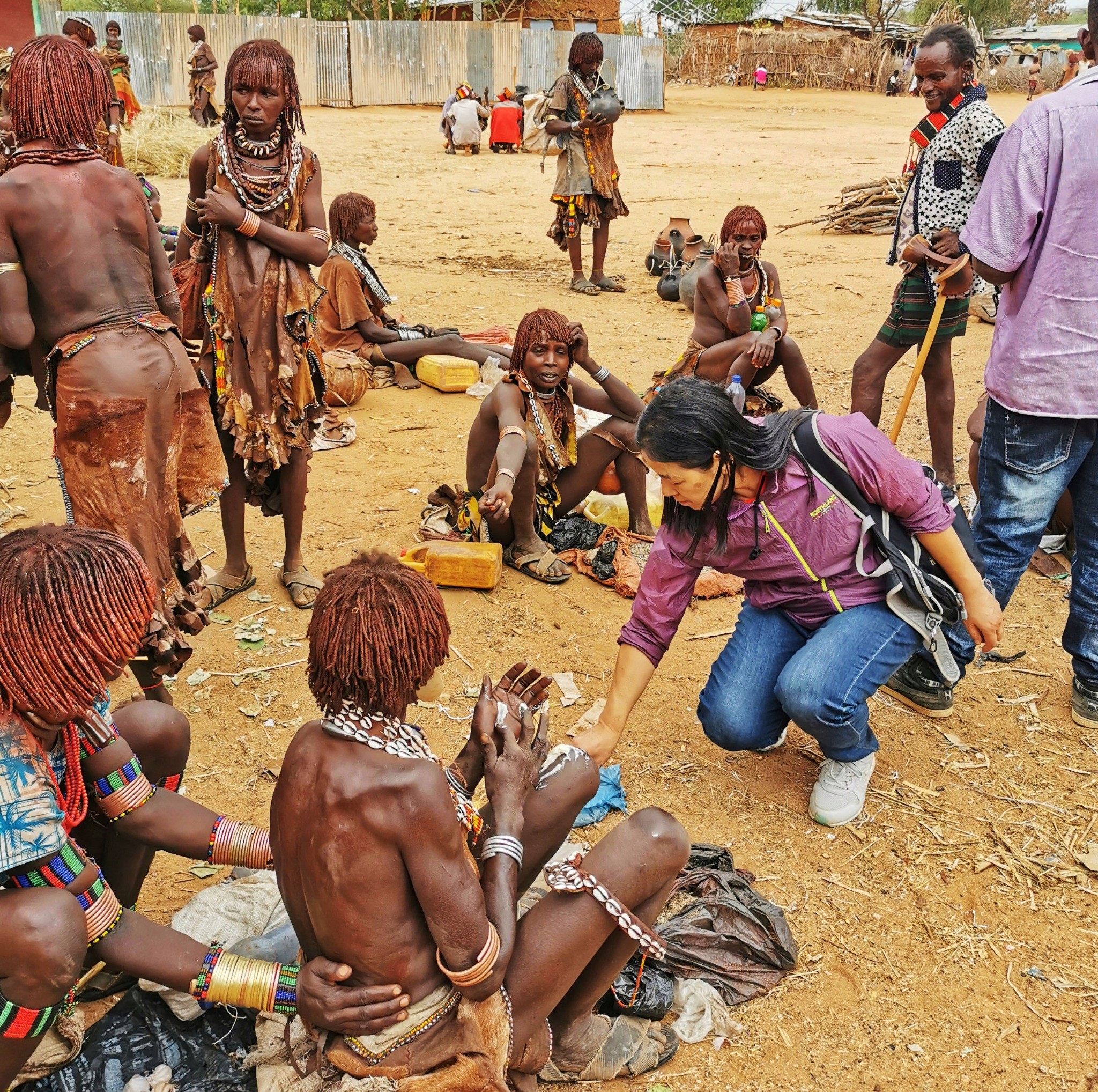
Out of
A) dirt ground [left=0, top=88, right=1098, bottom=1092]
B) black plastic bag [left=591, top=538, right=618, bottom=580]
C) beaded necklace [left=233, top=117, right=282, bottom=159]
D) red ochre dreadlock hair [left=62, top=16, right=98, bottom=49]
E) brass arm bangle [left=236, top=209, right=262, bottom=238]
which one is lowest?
dirt ground [left=0, top=88, right=1098, bottom=1092]

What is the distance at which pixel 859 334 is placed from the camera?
823 cm

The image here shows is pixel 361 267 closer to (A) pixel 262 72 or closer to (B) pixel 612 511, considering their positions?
(B) pixel 612 511

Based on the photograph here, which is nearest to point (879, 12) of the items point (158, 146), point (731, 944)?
point (158, 146)

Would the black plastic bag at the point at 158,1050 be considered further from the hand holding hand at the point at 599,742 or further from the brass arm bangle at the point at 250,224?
the brass arm bangle at the point at 250,224

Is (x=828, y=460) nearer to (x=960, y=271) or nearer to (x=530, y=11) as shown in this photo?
(x=960, y=271)

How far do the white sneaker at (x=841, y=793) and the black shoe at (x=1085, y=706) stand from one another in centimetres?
104

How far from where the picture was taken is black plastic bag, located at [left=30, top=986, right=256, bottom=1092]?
230 centimetres

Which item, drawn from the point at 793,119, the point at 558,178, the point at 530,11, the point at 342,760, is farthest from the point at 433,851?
the point at 530,11

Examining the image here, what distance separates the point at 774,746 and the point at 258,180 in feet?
9.23

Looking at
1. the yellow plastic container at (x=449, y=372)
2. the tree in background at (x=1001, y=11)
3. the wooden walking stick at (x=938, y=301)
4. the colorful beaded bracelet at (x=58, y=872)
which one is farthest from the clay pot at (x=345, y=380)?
the tree in background at (x=1001, y=11)

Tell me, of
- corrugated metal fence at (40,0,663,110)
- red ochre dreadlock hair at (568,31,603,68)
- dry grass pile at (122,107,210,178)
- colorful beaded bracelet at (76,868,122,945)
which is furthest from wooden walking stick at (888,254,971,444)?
corrugated metal fence at (40,0,663,110)

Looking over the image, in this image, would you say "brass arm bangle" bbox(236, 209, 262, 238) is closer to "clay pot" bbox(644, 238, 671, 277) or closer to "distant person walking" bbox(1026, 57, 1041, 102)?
"clay pot" bbox(644, 238, 671, 277)

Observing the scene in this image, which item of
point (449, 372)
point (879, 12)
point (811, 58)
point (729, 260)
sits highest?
point (879, 12)

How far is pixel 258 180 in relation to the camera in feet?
12.8
